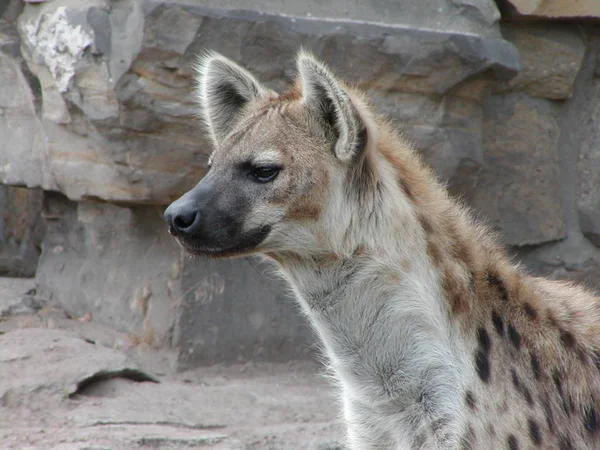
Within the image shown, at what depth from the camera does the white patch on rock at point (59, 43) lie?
373 cm

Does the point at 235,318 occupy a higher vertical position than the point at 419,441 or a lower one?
lower

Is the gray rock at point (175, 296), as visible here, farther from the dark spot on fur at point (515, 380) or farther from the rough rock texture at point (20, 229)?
the dark spot on fur at point (515, 380)

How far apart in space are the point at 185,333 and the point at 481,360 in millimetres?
1672

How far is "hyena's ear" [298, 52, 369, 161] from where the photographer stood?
258 centimetres

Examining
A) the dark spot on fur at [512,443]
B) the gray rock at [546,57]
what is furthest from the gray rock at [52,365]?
the gray rock at [546,57]

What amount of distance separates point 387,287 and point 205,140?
1406 millimetres

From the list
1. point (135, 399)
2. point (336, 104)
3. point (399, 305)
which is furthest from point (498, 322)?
point (135, 399)

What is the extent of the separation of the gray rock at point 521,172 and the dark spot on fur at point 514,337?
1.59m

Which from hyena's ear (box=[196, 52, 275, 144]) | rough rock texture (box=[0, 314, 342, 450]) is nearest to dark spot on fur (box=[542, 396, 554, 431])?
rough rock texture (box=[0, 314, 342, 450])

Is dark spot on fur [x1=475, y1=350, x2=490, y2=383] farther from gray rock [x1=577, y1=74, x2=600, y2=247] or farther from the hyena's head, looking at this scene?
gray rock [x1=577, y1=74, x2=600, y2=247]

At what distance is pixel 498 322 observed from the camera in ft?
8.82

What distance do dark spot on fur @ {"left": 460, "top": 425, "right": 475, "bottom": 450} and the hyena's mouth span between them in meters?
0.71

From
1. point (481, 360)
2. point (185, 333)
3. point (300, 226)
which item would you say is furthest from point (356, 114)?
point (185, 333)

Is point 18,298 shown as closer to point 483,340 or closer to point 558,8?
point 483,340
